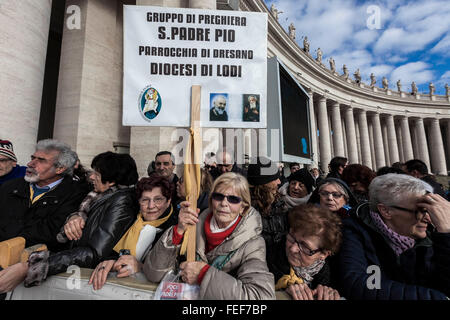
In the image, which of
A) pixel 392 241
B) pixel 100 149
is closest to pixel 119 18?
pixel 100 149

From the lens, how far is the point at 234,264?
1.83 metres

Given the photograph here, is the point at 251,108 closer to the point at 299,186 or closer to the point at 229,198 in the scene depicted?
the point at 229,198

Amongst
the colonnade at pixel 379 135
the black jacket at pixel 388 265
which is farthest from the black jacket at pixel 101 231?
the colonnade at pixel 379 135

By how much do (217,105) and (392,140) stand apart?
4790cm

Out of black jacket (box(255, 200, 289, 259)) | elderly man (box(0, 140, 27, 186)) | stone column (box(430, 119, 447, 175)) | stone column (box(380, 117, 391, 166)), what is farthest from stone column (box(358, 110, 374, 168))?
elderly man (box(0, 140, 27, 186))

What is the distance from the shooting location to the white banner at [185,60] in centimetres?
229

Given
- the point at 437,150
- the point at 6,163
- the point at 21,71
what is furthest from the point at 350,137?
the point at 6,163

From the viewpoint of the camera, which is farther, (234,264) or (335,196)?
(335,196)

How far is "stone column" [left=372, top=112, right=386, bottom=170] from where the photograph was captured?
38.2 meters

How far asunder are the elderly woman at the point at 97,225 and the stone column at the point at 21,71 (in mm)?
5671

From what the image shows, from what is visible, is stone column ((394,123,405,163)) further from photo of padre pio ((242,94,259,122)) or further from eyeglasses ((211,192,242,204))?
eyeglasses ((211,192,242,204))

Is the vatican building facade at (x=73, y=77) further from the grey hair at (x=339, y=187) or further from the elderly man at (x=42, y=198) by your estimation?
the elderly man at (x=42, y=198)

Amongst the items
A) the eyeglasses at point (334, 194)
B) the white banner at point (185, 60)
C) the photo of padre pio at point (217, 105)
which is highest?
the white banner at point (185, 60)

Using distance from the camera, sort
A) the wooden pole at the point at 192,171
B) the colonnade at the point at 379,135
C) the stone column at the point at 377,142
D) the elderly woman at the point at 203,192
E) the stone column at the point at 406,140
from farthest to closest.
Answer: the stone column at the point at 406,140, the stone column at the point at 377,142, the colonnade at the point at 379,135, the elderly woman at the point at 203,192, the wooden pole at the point at 192,171
